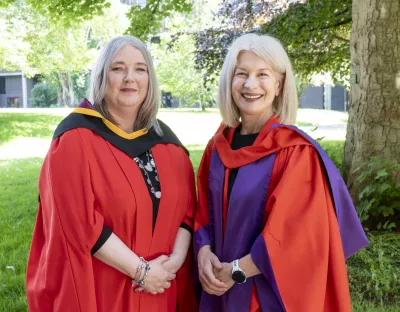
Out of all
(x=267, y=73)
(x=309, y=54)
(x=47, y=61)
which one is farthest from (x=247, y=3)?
(x=47, y=61)

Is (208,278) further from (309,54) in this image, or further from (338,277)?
(309,54)

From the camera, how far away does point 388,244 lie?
4.37 metres

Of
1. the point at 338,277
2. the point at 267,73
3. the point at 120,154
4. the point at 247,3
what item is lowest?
the point at 338,277

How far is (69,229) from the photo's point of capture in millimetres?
2211

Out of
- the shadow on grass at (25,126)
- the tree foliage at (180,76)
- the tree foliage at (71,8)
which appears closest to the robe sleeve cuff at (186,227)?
the tree foliage at (71,8)

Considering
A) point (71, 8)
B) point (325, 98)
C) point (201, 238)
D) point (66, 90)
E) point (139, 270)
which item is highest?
point (71, 8)

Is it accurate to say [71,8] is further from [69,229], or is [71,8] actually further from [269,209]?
[269,209]

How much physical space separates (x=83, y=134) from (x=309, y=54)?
6.87m

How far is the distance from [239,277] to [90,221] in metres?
0.70

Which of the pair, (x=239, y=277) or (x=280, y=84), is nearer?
(x=239, y=277)

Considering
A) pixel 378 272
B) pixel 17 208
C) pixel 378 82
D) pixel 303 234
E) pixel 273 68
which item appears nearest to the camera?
pixel 303 234

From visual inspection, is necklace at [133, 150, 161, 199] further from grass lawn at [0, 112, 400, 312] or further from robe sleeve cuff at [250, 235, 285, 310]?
grass lawn at [0, 112, 400, 312]

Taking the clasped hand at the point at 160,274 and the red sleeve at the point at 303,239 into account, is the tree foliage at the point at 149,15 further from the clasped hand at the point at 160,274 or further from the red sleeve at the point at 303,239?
the red sleeve at the point at 303,239

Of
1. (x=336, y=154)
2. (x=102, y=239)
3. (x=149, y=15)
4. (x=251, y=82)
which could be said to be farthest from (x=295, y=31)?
(x=102, y=239)
